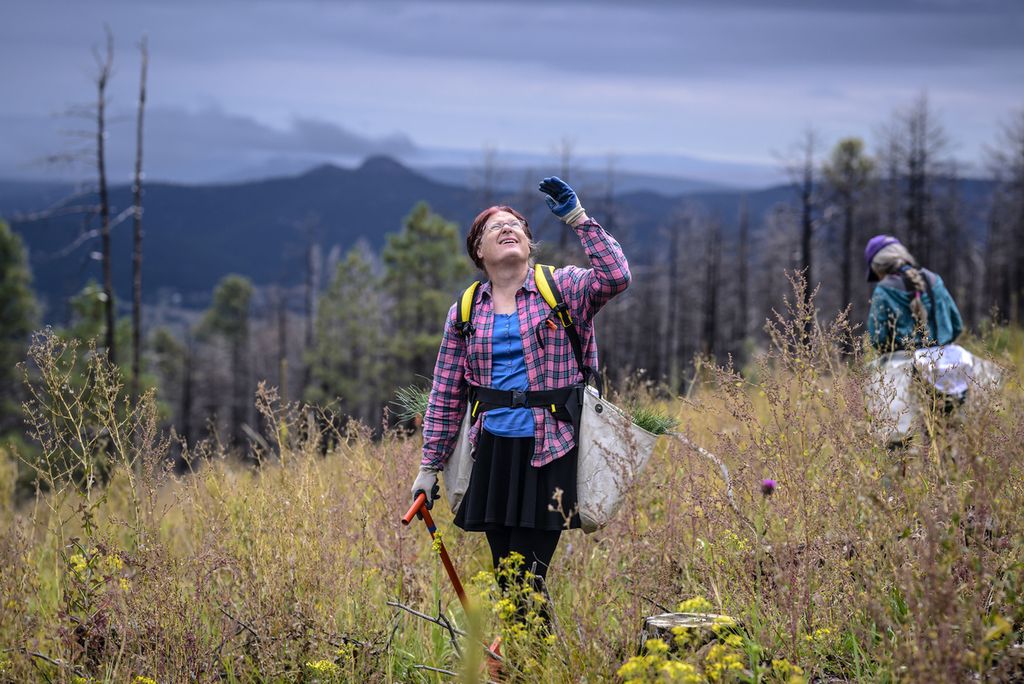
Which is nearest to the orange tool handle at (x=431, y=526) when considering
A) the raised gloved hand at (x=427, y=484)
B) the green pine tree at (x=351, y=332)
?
the raised gloved hand at (x=427, y=484)

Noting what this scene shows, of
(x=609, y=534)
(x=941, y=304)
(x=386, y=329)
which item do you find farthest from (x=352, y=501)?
(x=386, y=329)

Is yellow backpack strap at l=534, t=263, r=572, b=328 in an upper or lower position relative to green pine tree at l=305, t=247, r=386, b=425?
upper

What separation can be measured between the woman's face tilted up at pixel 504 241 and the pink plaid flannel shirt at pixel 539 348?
10cm

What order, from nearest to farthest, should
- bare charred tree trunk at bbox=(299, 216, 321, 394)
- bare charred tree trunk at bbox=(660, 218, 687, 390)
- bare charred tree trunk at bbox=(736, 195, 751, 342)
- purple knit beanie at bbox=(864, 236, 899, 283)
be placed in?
purple knit beanie at bbox=(864, 236, 899, 283), bare charred tree trunk at bbox=(736, 195, 751, 342), bare charred tree trunk at bbox=(660, 218, 687, 390), bare charred tree trunk at bbox=(299, 216, 321, 394)

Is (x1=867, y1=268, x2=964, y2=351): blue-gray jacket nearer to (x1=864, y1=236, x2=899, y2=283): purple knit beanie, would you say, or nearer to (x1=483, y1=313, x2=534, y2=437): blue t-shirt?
(x1=864, y1=236, x2=899, y2=283): purple knit beanie

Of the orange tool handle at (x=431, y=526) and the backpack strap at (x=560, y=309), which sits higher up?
the backpack strap at (x=560, y=309)

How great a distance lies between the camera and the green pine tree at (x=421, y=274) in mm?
35312

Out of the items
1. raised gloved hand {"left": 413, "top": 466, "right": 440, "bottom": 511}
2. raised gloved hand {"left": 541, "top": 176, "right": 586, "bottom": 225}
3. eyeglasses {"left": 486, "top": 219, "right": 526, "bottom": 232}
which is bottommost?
raised gloved hand {"left": 413, "top": 466, "right": 440, "bottom": 511}

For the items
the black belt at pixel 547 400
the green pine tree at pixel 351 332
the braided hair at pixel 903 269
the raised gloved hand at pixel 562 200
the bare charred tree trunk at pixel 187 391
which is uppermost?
the raised gloved hand at pixel 562 200

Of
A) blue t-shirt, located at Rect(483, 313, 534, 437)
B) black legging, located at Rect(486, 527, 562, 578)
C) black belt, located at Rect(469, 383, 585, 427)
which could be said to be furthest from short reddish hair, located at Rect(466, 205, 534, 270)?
black legging, located at Rect(486, 527, 562, 578)

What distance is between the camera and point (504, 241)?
3.63 m

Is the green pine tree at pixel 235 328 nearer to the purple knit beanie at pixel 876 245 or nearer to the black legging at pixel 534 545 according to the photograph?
the purple knit beanie at pixel 876 245

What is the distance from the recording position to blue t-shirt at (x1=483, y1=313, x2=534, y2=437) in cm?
352

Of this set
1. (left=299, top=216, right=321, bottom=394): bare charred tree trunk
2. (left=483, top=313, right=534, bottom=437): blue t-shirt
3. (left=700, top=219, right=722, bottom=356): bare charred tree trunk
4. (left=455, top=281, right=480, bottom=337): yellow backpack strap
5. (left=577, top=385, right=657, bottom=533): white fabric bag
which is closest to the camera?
(left=577, top=385, right=657, bottom=533): white fabric bag
